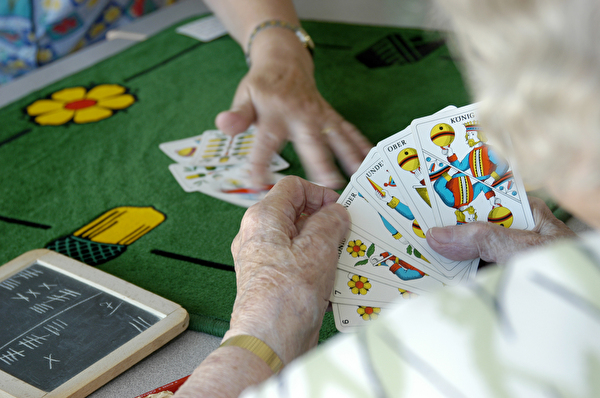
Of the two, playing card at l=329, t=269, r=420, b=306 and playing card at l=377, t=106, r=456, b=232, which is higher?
playing card at l=377, t=106, r=456, b=232

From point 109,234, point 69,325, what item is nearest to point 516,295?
point 69,325

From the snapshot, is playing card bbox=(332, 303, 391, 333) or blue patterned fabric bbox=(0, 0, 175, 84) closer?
playing card bbox=(332, 303, 391, 333)

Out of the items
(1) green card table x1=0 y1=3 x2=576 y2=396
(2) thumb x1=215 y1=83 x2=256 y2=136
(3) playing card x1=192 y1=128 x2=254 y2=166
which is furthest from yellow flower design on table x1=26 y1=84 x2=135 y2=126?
(2) thumb x1=215 y1=83 x2=256 y2=136

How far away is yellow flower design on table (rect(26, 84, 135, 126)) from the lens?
200cm

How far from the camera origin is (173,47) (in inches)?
97.0

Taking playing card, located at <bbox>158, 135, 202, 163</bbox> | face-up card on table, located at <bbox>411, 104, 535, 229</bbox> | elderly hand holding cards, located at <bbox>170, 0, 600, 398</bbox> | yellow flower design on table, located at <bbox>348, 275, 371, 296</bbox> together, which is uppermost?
elderly hand holding cards, located at <bbox>170, 0, 600, 398</bbox>

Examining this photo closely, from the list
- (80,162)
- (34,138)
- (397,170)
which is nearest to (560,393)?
(397,170)

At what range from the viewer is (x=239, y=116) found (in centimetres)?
144

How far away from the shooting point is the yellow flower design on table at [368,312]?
984 millimetres

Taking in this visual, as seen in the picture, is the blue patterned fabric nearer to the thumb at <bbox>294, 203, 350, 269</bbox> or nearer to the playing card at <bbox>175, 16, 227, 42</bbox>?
the playing card at <bbox>175, 16, 227, 42</bbox>

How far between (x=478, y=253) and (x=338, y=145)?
519mm

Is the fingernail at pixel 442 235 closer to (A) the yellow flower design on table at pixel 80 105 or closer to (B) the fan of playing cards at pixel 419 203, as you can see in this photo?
(B) the fan of playing cards at pixel 419 203

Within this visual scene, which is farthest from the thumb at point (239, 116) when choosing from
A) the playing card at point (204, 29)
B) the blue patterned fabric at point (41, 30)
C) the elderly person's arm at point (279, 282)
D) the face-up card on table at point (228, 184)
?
the blue patterned fabric at point (41, 30)

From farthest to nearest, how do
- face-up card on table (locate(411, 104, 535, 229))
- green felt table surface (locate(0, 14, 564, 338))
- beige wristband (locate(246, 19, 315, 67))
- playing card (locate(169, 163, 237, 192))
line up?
beige wristband (locate(246, 19, 315, 67)) → playing card (locate(169, 163, 237, 192)) → green felt table surface (locate(0, 14, 564, 338)) → face-up card on table (locate(411, 104, 535, 229))
